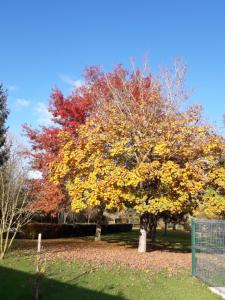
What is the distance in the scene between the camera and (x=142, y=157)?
1650 centimetres

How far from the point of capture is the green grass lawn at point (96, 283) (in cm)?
797

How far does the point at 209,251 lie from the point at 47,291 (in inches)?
172

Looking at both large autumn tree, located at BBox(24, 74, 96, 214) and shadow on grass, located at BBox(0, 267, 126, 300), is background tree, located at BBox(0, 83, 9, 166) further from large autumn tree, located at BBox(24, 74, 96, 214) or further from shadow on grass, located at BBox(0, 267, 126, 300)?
shadow on grass, located at BBox(0, 267, 126, 300)

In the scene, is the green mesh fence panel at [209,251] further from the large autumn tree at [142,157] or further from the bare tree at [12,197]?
the bare tree at [12,197]

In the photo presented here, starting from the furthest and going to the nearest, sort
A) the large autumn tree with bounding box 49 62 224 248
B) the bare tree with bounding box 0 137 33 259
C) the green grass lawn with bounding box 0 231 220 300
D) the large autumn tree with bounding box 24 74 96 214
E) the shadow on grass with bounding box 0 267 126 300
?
the large autumn tree with bounding box 24 74 96 214 < the large autumn tree with bounding box 49 62 224 248 < the bare tree with bounding box 0 137 33 259 < the green grass lawn with bounding box 0 231 220 300 < the shadow on grass with bounding box 0 267 126 300

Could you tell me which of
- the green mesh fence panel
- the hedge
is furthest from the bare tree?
the hedge

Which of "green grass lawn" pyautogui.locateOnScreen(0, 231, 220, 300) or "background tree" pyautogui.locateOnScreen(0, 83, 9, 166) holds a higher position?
"background tree" pyautogui.locateOnScreen(0, 83, 9, 166)

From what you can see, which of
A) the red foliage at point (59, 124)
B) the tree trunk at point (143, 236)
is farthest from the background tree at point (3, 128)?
the tree trunk at point (143, 236)

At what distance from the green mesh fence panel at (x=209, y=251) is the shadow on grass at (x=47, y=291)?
2941mm

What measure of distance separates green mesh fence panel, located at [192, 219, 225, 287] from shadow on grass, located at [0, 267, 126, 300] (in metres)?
2.94

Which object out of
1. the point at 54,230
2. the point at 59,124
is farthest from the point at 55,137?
the point at 54,230

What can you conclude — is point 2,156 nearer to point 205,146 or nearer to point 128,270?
point 205,146

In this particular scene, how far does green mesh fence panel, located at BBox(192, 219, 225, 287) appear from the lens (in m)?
9.39

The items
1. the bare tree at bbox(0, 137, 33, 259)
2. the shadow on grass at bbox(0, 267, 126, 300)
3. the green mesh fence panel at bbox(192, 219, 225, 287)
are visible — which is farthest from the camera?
the bare tree at bbox(0, 137, 33, 259)
